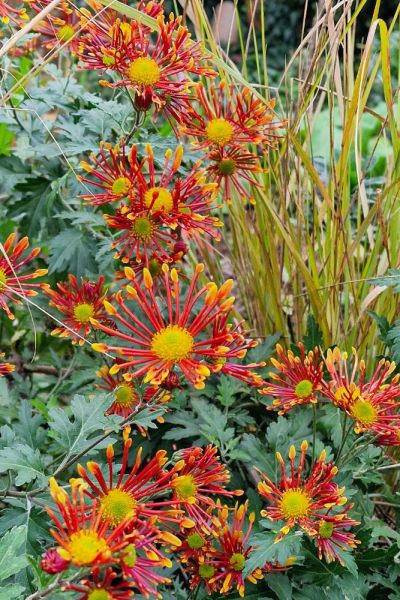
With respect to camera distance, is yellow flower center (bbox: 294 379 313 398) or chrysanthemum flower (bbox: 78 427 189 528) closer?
chrysanthemum flower (bbox: 78 427 189 528)

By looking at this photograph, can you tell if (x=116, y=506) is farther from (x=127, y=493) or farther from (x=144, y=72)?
(x=144, y=72)

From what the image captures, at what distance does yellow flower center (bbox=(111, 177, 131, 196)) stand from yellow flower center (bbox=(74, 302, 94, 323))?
0.71 ft

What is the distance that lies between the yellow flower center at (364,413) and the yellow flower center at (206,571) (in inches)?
12.3

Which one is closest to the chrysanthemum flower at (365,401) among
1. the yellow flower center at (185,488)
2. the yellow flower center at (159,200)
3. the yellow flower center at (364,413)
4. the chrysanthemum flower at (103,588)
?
the yellow flower center at (364,413)

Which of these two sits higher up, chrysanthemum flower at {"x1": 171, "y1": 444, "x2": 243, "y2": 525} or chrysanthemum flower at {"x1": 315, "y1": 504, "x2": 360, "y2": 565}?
chrysanthemum flower at {"x1": 171, "y1": 444, "x2": 243, "y2": 525}

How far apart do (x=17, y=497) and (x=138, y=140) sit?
757mm

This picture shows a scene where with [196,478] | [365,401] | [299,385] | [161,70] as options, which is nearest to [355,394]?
[365,401]

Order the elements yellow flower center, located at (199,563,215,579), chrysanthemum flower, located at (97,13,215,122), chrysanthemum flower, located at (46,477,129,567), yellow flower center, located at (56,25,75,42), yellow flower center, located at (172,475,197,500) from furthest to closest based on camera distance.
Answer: yellow flower center, located at (56,25,75,42) < chrysanthemum flower, located at (97,13,215,122) < yellow flower center, located at (199,563,215,579) < yellow flower center, located at (172,475,197,500) < chrysanthemum flower, located at (46,477,129,567)

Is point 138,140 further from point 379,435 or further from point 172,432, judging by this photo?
point 379,435

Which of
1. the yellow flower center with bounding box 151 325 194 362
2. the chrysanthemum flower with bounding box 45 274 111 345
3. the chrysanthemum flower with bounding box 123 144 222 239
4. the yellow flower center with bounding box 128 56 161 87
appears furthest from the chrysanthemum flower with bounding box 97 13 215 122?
the yellow flower center with bounding box 151 325 194 362

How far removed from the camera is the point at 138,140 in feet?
5.24

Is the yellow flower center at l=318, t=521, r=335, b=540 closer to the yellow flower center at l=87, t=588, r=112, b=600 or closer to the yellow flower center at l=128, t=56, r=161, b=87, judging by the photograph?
the yellow flower center at l=87, t=588, r=112, b=600

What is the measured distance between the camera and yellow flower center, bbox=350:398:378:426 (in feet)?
3.72

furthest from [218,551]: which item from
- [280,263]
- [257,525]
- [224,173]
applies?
[280,263]
